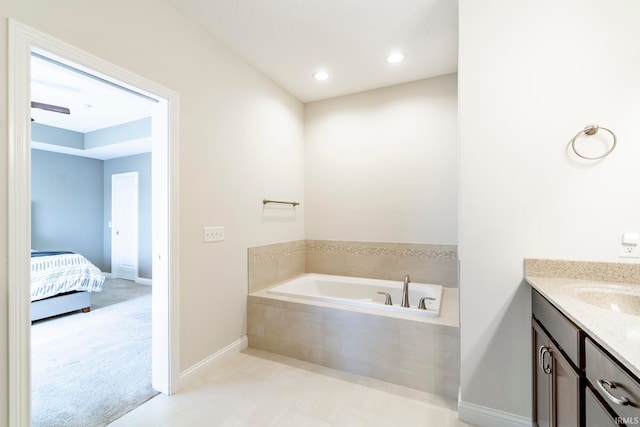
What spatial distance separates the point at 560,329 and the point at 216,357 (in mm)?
2222

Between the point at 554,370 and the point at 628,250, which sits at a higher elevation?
the point at 628,250

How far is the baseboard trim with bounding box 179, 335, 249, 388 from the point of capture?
201 cm

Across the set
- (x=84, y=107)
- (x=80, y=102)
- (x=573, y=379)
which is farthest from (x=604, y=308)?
(x=84, y=107)

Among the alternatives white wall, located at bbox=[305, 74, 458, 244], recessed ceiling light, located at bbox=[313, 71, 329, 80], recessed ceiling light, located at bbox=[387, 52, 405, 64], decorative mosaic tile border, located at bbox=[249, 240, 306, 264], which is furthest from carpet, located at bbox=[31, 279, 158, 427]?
recessed ceiling light, located at bbox=[387, 52, 405, 64]

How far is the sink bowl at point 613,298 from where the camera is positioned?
3.91 feet

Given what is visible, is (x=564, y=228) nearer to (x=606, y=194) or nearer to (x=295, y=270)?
(x=606, y=194)

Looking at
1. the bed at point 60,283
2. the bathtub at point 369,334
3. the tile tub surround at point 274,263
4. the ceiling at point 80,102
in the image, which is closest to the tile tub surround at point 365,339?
the bathtub at point 369,334

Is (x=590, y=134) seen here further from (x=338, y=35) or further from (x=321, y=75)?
(x=321, y=75)

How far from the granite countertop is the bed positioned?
180 inches

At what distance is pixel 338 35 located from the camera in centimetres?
221

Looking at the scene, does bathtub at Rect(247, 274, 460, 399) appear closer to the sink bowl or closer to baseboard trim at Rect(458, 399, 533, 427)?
baseboard trim at Rect(458, 399, 533, 427)

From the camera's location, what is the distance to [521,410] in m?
1.56

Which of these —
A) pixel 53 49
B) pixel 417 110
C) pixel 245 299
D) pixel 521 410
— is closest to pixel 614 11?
pixel 417 110

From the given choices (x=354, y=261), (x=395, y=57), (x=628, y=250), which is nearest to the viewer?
(x=628, y=250)
